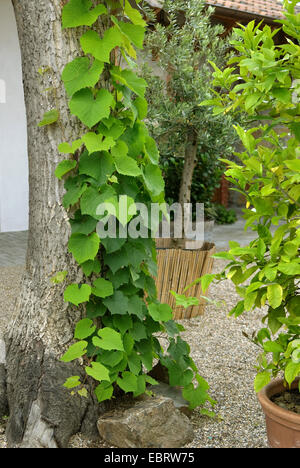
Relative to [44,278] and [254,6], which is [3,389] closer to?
[44,278]

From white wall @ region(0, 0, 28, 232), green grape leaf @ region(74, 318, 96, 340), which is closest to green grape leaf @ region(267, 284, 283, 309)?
green grape leaf @ region(74, 318, 96, 340)

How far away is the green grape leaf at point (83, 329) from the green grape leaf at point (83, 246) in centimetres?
28

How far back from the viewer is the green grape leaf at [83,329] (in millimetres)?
2299

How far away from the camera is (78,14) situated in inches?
84.4

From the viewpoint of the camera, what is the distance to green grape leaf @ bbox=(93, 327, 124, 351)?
86.8 inches

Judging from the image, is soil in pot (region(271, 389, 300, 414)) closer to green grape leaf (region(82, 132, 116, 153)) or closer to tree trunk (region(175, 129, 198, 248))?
green grape leaf (region(82, 132, 116, 153))

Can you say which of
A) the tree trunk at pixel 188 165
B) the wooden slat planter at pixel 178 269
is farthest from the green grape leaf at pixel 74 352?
the tree trunk at pixel 188 165

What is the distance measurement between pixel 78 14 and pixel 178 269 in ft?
8.20

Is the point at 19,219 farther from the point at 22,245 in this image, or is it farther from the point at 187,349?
the point at 187,349

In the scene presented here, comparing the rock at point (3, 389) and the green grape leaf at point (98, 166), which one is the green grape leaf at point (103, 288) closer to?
the green grape leaf at point (98, 166)

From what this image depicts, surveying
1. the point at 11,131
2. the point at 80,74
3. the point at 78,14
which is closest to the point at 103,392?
the point at 80,74

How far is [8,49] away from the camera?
24.3 ft
